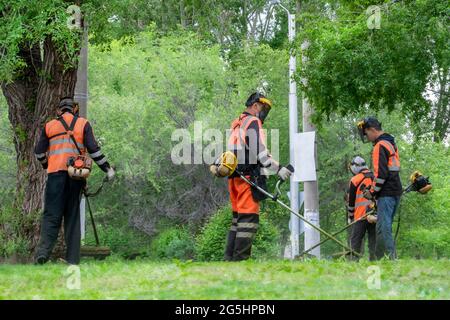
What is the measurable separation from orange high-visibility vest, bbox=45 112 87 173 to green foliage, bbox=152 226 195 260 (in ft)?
69.6

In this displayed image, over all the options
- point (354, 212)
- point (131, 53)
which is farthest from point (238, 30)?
point (354, 212)

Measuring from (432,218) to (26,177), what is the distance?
29728mm

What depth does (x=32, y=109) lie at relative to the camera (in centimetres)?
1942

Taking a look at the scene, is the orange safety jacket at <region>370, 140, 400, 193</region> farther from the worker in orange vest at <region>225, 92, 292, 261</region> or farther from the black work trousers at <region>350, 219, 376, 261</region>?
the black work trousers at <region>350, 219, 376, 261</region>

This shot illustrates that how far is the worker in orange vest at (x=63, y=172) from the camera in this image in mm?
15203

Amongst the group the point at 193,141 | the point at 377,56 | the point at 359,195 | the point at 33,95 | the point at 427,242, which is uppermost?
the point at 377,56

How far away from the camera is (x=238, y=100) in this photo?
1766 inches

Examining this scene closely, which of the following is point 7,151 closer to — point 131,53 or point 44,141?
point 131,53

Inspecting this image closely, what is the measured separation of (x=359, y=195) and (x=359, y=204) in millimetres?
147

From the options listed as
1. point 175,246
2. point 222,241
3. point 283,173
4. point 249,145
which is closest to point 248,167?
point 249,145

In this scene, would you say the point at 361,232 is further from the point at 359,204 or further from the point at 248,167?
the point at 248,167

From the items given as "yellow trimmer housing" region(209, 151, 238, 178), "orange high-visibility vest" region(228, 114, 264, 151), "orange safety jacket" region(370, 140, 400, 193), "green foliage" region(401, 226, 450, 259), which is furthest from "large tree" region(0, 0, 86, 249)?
"green foliage" region(401, 226, 450, 259)

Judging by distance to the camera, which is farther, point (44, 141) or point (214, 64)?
point (214, 64)

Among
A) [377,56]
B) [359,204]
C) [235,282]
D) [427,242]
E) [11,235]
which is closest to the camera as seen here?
[235,282]
